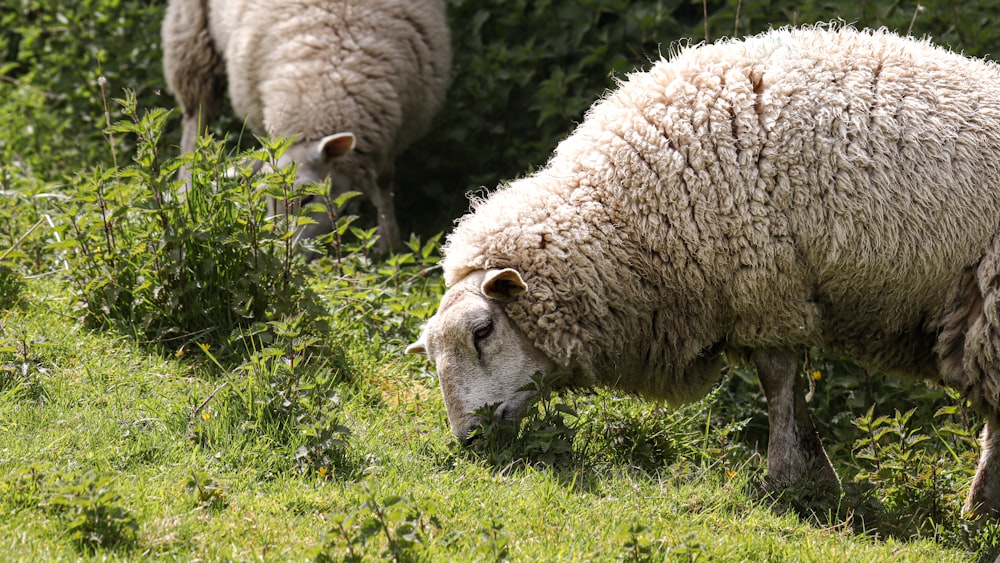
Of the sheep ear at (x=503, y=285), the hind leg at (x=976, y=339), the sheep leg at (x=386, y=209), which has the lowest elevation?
the sheep leg at (x=386, y=209)

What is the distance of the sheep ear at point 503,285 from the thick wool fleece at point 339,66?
290 cm

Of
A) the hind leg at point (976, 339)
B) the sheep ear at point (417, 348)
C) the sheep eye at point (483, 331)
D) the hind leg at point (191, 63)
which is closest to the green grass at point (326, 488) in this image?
the sheep ear at point (417, 348)

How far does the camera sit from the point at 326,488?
142 inches

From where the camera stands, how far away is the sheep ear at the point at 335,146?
21.0 feet

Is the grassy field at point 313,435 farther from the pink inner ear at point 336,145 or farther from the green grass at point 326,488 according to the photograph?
the pink inner ear at point 336,145

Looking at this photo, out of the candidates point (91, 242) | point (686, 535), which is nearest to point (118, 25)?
point (91, 242)

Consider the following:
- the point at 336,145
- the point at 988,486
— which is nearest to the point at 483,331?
the point at 988,486

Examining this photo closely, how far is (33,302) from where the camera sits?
4883 mm

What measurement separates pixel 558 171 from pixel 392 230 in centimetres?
291

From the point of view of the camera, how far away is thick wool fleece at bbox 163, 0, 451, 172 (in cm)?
664

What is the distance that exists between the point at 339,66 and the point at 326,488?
368 cm

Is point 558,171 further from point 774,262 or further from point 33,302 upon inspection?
point 33,302

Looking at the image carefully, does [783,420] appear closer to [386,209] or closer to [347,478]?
[347,478]

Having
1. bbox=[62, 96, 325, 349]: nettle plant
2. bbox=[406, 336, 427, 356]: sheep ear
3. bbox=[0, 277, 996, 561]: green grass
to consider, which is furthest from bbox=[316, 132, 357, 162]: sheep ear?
bbox=[406, 336, 427, 356]: sheep ear
